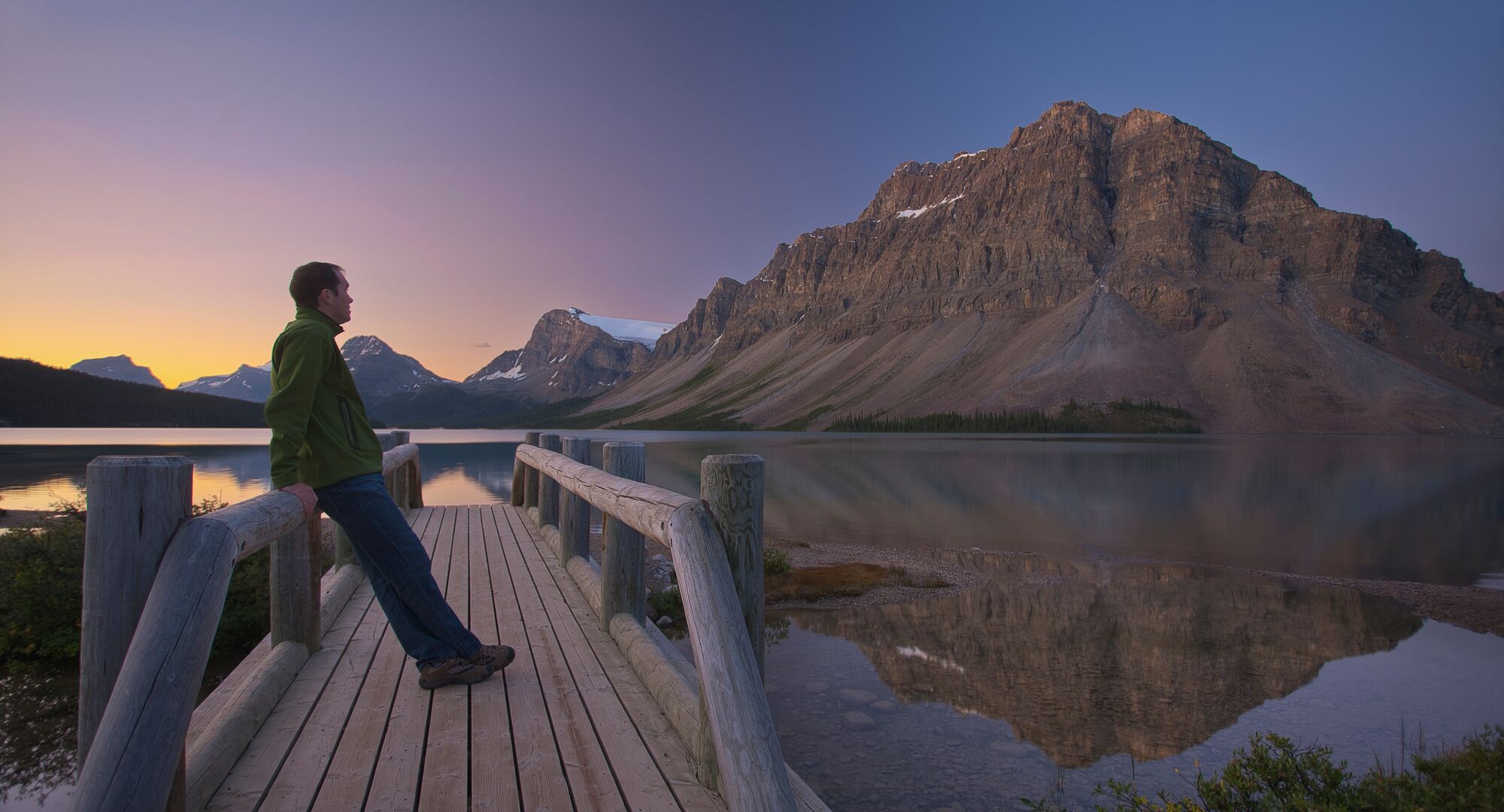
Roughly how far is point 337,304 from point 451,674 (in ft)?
7.12

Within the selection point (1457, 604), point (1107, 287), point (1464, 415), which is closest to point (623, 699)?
point (1457, 604)

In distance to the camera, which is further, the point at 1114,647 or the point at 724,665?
the point at 1114,647

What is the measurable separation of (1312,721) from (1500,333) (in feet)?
626

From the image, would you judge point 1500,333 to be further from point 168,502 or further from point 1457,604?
point 168,502

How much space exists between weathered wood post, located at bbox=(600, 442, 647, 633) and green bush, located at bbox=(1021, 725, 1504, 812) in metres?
2.79

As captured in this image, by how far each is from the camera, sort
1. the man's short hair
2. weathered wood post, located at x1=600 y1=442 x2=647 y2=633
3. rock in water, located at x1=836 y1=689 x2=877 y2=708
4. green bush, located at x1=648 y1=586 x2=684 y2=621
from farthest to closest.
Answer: green bush, located at x1=648 y1=586 x2=684 y2=621
rock in water, located at x1=836 y1=689 x2=877 y2=708
weathered wood post, located at x1=600 y1=442 x2=647 y2=633
the man's short hair

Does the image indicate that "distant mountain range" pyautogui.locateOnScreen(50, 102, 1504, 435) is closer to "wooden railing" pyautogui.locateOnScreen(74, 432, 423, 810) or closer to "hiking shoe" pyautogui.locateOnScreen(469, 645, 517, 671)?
"hiking shoe" pyautogui.locateOnScreen(469, 645, 517, 671)

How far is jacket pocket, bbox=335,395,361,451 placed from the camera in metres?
3.91

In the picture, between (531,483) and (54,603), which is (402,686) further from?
(531,483)

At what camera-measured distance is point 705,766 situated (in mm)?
3273

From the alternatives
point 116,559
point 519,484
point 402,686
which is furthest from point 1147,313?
point 116,559

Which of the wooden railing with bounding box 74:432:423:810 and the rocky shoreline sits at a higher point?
the wooden railing with bounding box 74:432:423:810

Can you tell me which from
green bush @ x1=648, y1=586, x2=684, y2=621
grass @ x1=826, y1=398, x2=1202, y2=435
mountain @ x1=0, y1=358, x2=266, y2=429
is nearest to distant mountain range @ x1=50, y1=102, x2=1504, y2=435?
grass @ x1=826, y1=398, x2=1202, y2=435

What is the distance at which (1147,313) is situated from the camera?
133 metres
